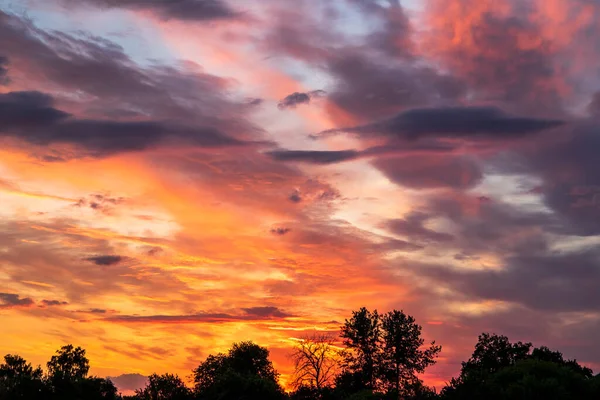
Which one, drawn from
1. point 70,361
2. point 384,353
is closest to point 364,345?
point 384,353

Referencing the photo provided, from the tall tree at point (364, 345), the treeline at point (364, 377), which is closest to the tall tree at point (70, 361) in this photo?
the treeline at point (364, 377)

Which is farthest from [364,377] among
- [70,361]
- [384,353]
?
[70,361]

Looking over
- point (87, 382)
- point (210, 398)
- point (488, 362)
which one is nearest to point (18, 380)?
point (87, 382)

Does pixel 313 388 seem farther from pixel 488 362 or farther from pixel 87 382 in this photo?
pixel 87 382

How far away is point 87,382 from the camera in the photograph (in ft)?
302

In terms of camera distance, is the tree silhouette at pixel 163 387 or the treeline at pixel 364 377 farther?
the tree silhouette at pixel 163 387

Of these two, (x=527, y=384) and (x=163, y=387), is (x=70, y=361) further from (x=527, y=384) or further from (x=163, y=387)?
(x=527, y=384)

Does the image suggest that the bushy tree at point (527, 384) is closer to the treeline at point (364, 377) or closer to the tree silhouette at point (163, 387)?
the treeline at point (364, 377)

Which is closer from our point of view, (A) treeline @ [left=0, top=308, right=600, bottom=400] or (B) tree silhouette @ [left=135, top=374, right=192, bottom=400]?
(A) treeline @ [left=0, top=308, right=600, bottom=400]

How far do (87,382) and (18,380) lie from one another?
906 centimetres

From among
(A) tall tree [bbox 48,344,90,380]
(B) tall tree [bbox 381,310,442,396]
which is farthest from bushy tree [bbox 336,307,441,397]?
(A) tall tree [bbox 48,344,90,380]

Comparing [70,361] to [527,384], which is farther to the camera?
[70,361]

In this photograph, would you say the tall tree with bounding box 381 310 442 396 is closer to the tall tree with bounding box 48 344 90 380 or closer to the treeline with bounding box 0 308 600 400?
the treeline with bounding box 0 308 600 400

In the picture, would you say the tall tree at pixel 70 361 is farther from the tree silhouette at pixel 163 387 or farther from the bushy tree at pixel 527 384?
the bushy tree at pixel 527 384
